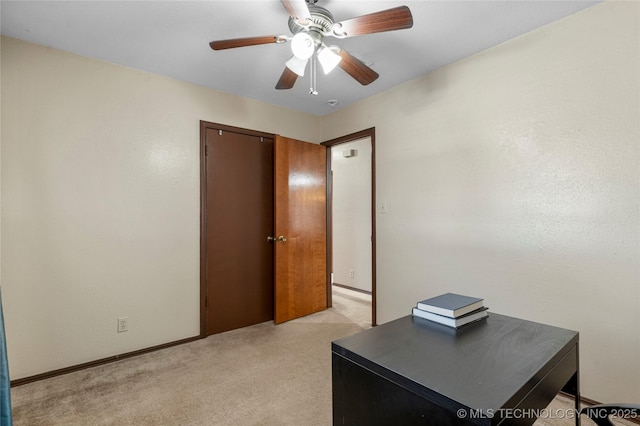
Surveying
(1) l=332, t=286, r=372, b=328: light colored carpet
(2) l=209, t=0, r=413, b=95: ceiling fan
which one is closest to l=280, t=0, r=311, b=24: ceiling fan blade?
(2) l=209, t=0, r=413, b=95: ceiling fan

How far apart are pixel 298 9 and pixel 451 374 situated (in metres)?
1.64

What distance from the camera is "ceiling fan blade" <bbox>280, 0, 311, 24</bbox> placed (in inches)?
54.7

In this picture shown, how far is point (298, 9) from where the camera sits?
1436 millimetres

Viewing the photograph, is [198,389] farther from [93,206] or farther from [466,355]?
[466,355]

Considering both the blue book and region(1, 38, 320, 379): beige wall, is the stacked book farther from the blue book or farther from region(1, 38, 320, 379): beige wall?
region(1, 38, 320, 379): beige wall

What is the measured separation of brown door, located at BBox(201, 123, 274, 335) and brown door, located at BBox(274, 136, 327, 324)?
0.69ft

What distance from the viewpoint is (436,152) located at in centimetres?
263

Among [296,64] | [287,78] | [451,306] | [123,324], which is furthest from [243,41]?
[123,324]

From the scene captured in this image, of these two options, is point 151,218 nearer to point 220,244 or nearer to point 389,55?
point 220,244

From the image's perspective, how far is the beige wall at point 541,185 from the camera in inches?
67.8

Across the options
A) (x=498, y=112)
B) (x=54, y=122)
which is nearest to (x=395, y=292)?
(x=498, y=112)

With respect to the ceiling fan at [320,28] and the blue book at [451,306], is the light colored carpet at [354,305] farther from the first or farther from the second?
the ceiling fan at [320,28]

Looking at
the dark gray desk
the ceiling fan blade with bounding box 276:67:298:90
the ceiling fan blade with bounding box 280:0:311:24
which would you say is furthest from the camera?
the ceiling fan blade with bounding box 276:67:298:90

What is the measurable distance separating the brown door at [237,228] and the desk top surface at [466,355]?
2.17 metres
